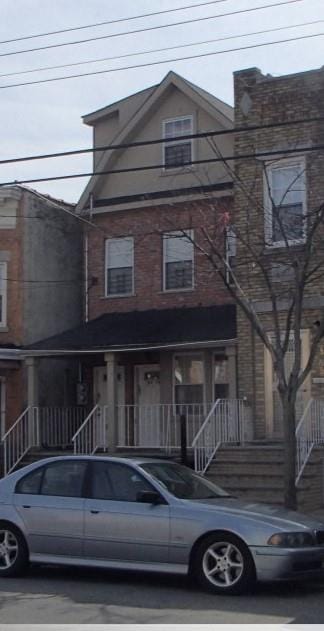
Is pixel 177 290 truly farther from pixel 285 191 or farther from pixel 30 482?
pixel 30 482

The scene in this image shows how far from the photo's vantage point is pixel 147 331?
20969 millimetres

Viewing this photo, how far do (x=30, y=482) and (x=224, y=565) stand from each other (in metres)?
2.81

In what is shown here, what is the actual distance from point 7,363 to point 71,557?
12270mm

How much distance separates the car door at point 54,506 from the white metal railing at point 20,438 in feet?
31.4

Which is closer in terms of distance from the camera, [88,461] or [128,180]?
[88,461]

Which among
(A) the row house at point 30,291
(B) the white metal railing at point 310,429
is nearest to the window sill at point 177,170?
(A) the row house at point 30,291

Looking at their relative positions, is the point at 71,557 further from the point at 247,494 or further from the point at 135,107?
the point at 135,107

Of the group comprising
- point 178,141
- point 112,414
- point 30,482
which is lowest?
point 30,482

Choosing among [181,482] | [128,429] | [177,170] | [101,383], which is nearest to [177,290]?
[177,170]

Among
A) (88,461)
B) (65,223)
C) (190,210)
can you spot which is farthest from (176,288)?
(88,461)

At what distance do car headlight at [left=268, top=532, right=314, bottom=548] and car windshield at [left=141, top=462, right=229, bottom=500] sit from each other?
128 centimetres

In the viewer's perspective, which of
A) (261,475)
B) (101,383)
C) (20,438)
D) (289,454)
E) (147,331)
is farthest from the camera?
(101,383)

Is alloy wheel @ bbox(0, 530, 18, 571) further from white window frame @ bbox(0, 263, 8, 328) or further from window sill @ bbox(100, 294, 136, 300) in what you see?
white window frame @ bbox(0, 263, 8, 328)

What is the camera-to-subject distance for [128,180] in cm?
2336
